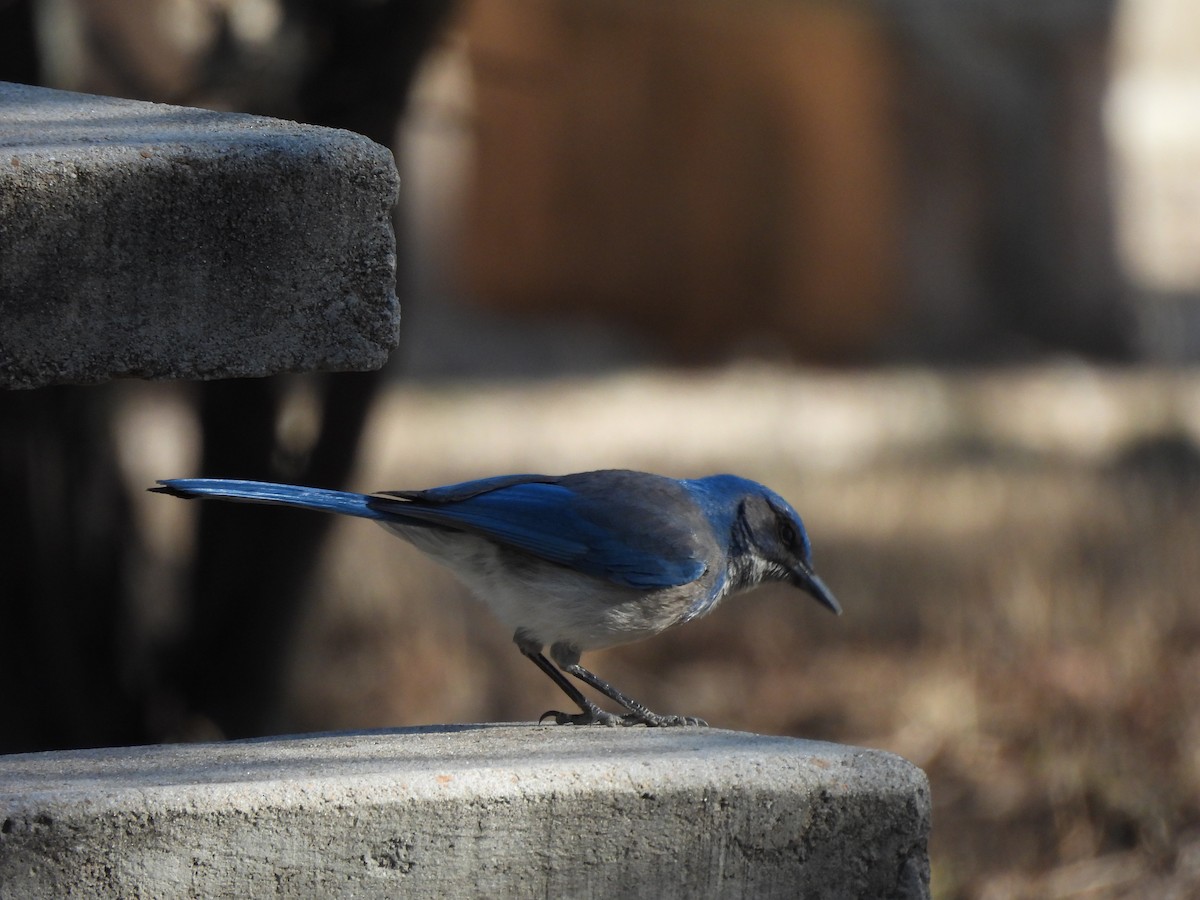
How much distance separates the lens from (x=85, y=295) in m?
1.89

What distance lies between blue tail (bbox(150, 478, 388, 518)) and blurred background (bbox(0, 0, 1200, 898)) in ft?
4.82

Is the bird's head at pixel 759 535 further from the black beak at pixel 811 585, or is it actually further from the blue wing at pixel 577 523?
the blue wing at pixel 577 523

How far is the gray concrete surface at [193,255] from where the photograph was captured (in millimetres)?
1878

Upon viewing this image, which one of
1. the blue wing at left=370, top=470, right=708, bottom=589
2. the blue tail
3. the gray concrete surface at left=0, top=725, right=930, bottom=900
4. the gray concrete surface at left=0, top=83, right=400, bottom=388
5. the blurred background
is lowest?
the blurred background

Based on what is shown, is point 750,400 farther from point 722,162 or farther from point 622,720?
point 622,720

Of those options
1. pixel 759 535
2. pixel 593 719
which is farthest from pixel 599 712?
pixel 759 535

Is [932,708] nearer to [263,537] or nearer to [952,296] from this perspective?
[263,537]

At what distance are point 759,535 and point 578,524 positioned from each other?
42 centimetres

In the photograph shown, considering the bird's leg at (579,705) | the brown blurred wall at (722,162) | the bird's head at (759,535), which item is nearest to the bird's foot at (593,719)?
the bird's leg at (579,705)

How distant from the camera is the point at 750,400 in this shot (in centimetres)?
891

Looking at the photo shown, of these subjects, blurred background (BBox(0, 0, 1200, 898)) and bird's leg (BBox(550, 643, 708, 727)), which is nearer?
bird's leg (BBox(550, 643, 708, 727))

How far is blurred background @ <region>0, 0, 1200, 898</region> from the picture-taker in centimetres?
420

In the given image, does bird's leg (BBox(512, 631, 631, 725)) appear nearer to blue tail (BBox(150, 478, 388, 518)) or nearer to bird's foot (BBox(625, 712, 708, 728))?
bird's foot (BBox(625, 712, 708, 728))

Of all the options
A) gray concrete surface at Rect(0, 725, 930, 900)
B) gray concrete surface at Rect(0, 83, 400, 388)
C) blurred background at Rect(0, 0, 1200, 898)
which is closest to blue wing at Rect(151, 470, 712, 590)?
gray concrete surface at Rect(0, 725, 930, 900)
